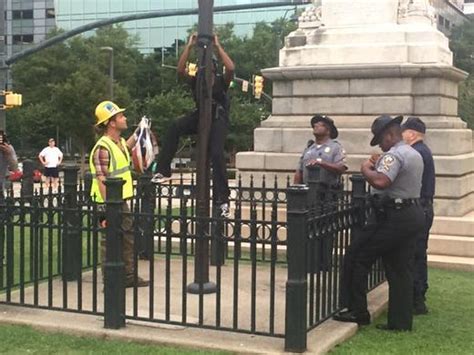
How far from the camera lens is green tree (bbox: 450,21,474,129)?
39.5 m

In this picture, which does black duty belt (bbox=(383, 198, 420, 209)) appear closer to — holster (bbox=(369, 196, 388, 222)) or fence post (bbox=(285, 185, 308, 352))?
holster (bbox=(369, 196, 388, 222))

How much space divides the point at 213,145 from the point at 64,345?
2.39 meters

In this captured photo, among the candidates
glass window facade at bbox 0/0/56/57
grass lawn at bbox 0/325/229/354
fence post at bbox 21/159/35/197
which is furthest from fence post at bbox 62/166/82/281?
glass window facade at bbox 0/0/56/57

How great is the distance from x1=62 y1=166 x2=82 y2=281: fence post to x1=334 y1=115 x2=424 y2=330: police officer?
7.75 feet

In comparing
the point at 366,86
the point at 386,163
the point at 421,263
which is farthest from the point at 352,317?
the point at 366,86

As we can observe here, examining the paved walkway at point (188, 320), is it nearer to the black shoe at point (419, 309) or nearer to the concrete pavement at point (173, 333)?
the concrete pavement at point (173, 333)

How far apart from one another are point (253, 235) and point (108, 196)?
1322mm

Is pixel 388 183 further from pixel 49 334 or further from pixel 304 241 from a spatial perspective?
pixel 49 334

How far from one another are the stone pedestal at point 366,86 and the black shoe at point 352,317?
191 inches

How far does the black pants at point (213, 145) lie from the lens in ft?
23.6

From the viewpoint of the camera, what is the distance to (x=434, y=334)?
251 inches

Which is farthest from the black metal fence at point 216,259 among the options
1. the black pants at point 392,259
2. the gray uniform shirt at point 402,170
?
the gray uniform shirt at point 402,170

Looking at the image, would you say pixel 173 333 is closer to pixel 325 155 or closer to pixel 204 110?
pixel 204 110

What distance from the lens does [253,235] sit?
5613 millimetres
